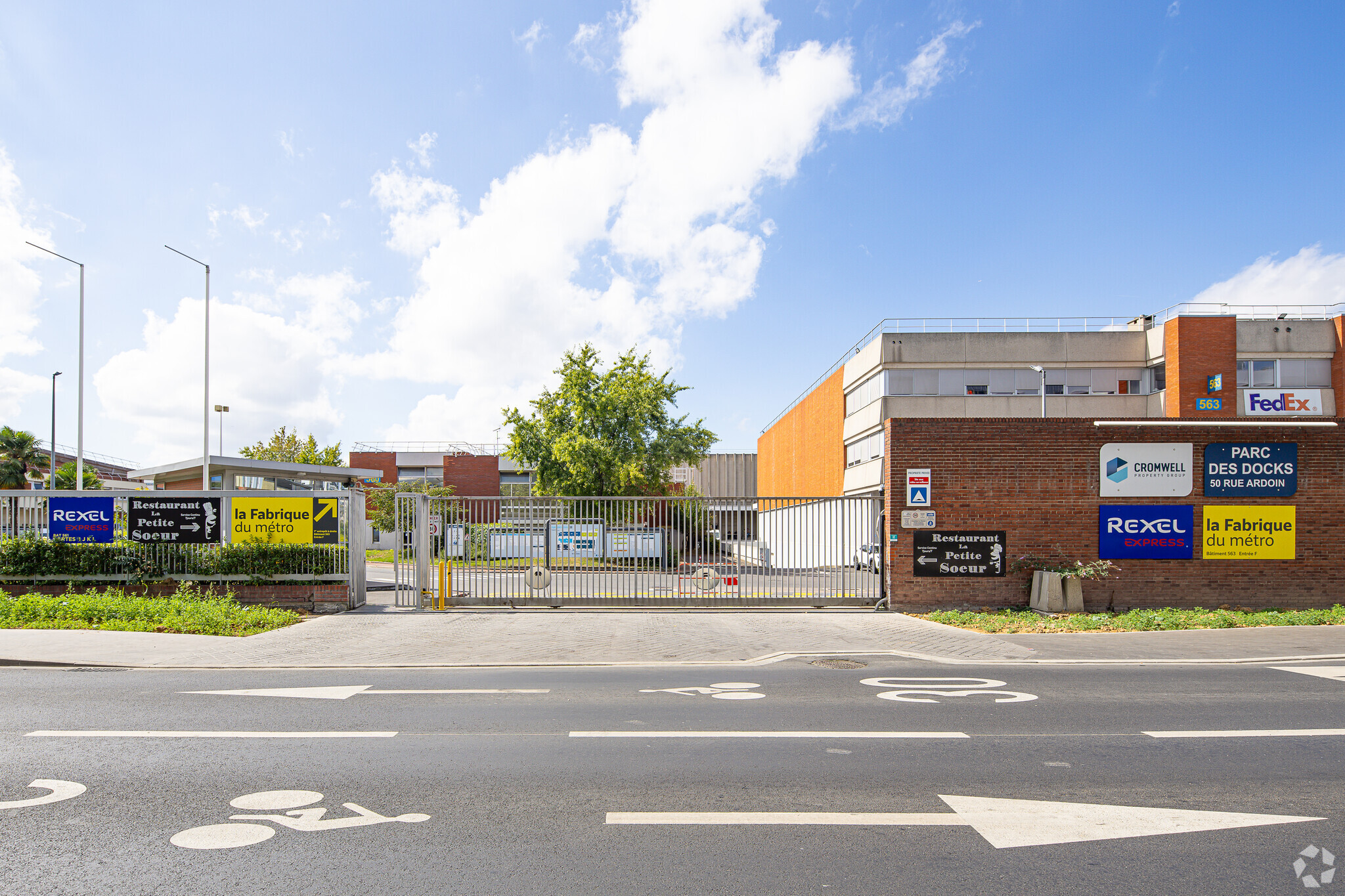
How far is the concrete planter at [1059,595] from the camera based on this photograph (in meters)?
14.4

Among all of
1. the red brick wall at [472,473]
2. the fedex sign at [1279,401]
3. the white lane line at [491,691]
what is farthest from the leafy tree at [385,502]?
the fedex sign at [1279,401]

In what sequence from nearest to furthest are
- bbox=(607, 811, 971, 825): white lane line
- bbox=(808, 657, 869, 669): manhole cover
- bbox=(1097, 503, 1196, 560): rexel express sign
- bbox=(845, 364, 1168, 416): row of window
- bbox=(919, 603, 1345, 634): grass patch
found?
bbox=(607, 811, 971, 825): white lane line < bbox=(808, 657, 869, 669): manhole cover < bbox=(919, 603, 1345, 634): grass patch < bbox=(1097, 503, 1196, 560): rexel express sign < bbox=(845, 364, 1168, 416): row of window

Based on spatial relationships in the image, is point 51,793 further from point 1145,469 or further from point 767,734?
point 1145,469

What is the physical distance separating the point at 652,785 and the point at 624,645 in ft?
21.0

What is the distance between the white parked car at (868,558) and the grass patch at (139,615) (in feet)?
37.6

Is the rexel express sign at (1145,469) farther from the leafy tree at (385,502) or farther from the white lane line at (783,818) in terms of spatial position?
the leafy tree at (385,502)

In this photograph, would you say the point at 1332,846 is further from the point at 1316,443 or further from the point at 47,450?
the point at 47,450

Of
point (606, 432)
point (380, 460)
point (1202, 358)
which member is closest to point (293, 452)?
point (380, 460)

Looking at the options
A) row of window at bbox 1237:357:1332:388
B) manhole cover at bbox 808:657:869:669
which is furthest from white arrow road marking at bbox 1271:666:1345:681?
row of window at bbox 1237:357:1332:388

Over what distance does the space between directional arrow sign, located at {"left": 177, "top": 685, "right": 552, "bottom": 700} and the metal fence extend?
7341 mm

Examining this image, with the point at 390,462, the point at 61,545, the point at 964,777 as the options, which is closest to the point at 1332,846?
the point at 964,777

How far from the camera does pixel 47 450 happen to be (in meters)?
51.3

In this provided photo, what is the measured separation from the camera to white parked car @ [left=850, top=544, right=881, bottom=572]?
1603cm

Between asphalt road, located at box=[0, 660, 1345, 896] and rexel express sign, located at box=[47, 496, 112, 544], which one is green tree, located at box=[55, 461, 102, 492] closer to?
rexel express sign, located at box=[47, 496, 112, 544]
